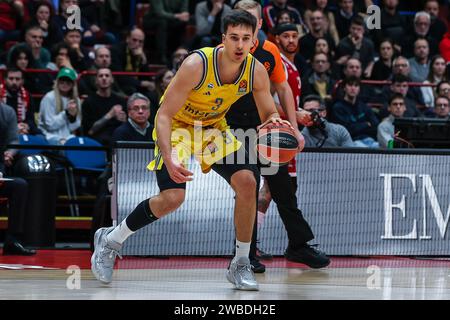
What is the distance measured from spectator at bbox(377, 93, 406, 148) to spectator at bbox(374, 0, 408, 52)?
10.9ft

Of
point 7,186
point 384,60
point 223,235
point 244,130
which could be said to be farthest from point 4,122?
point 384,60

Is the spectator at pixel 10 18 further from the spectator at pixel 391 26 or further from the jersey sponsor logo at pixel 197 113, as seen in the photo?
the jersey sponsor logo at pixel 197 113

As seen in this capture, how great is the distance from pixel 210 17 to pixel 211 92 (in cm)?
834

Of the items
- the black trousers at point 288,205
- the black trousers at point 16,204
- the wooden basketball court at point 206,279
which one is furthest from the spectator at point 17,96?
the black trousers at point 288,205

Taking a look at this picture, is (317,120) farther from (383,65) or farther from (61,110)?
(383,65)

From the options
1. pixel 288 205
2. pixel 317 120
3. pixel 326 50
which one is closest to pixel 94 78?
pixel 326 50

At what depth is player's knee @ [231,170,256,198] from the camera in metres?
6.94

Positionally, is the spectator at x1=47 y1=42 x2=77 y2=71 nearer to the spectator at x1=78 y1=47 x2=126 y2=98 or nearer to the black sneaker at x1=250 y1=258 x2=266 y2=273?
the spectator at x1=78 y1=47 x2=126 y2=98

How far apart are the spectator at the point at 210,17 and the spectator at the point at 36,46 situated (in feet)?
7.60

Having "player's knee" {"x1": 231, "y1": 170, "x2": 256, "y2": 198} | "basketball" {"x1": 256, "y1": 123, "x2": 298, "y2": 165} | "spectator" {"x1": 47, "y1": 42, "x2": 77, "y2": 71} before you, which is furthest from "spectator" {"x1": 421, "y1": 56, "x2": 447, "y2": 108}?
"player's knee" {"x1": 231, "y1": 170, "x2": 256, "y2": 198}

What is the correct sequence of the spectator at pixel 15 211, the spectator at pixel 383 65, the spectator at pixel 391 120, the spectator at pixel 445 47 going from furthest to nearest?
1. the spectator at pixel 445 47
2. the spectator at pixel 383 65
3. the spectator at pixel 391 120
4. the spectator at pixel 15 211

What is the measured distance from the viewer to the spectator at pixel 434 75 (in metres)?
15.2
